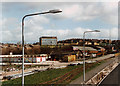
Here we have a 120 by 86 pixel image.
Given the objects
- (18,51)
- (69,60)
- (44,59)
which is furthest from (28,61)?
(18,51)

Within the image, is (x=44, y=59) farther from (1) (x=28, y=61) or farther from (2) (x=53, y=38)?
(2) (x=53, y=38)

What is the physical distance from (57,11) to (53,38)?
356 ft

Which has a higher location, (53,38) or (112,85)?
(53,38)

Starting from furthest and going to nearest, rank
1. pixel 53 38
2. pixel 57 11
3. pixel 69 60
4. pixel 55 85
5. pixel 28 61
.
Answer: pixel 53 38 → pixel 69 60 → pixel 28 61 → pixel 55 85 → pixel 57 11

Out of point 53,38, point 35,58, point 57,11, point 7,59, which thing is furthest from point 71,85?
point 53,38

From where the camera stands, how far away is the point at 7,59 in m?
61.8

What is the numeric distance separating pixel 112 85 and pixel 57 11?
1838cm

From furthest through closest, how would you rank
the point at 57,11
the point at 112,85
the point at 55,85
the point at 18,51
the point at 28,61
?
1. the point at 18,51
2. the point at 28,61
3. the point at 112,85
4. the point at 55,85
5. the point at 57,11

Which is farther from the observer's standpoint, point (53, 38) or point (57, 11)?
point (53, 38)

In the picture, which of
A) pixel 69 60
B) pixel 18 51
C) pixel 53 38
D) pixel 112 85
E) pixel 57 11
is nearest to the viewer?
pixel 57 11

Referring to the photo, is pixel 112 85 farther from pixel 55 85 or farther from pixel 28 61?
pixel 28 61

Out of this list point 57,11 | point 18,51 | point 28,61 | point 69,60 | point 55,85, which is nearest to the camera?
point 57,11

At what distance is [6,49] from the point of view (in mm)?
90250

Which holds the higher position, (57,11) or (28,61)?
(57,11)
